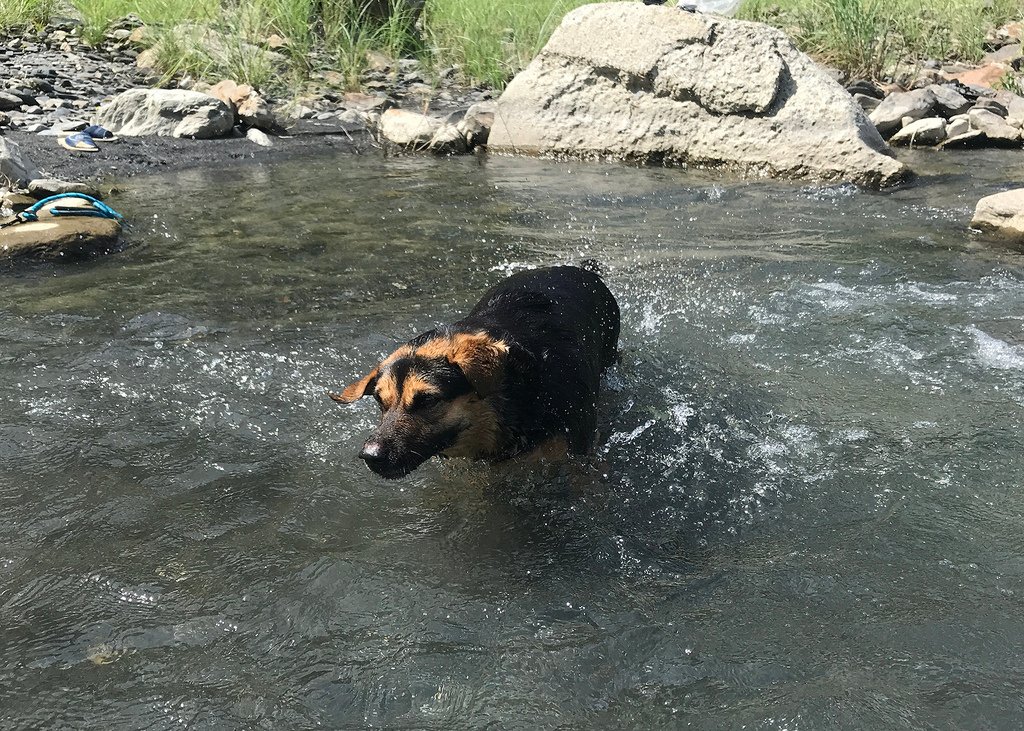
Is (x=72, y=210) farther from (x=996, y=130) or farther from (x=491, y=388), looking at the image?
(x=996, y=130)

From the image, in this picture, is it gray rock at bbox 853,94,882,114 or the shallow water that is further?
gray rock at bbox 853,94,882,114

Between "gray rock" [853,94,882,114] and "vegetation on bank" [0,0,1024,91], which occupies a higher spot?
"vegetation on bank" [0,0,1024,91]

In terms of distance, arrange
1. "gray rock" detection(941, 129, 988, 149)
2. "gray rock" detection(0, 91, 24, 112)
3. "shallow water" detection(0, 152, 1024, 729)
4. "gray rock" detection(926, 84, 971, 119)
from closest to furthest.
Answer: "shallow water" detection(0, 152, 1024, 729)
"gray rock" detection(0, 91, 24, 112)
"gray rock" detection(941, 129, 988, 149)
"gray rock" detection(926, 84, 971, 119)

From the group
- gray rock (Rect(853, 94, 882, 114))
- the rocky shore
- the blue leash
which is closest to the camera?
the blue leash

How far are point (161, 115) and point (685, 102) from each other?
7356 mm

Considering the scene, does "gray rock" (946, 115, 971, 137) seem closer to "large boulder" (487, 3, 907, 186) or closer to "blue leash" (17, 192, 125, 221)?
"large boulder" (487, 3, 907, 186)

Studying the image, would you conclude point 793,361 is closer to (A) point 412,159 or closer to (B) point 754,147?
(B) point 754,147

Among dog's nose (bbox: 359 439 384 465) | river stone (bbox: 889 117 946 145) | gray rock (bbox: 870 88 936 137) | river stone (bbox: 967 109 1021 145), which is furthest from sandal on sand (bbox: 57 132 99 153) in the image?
river stone (bbox: 967 109 1021 145)

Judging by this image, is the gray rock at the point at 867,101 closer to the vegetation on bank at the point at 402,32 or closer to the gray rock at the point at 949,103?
the gray rock at the point at 949,103

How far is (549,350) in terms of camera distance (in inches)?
175

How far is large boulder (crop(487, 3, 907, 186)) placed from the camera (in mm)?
10961

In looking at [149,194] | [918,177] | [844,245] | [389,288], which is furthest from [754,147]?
[149,194]

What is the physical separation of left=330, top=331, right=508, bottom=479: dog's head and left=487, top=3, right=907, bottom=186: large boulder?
8.02 metres

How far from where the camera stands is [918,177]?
10.8 metres
